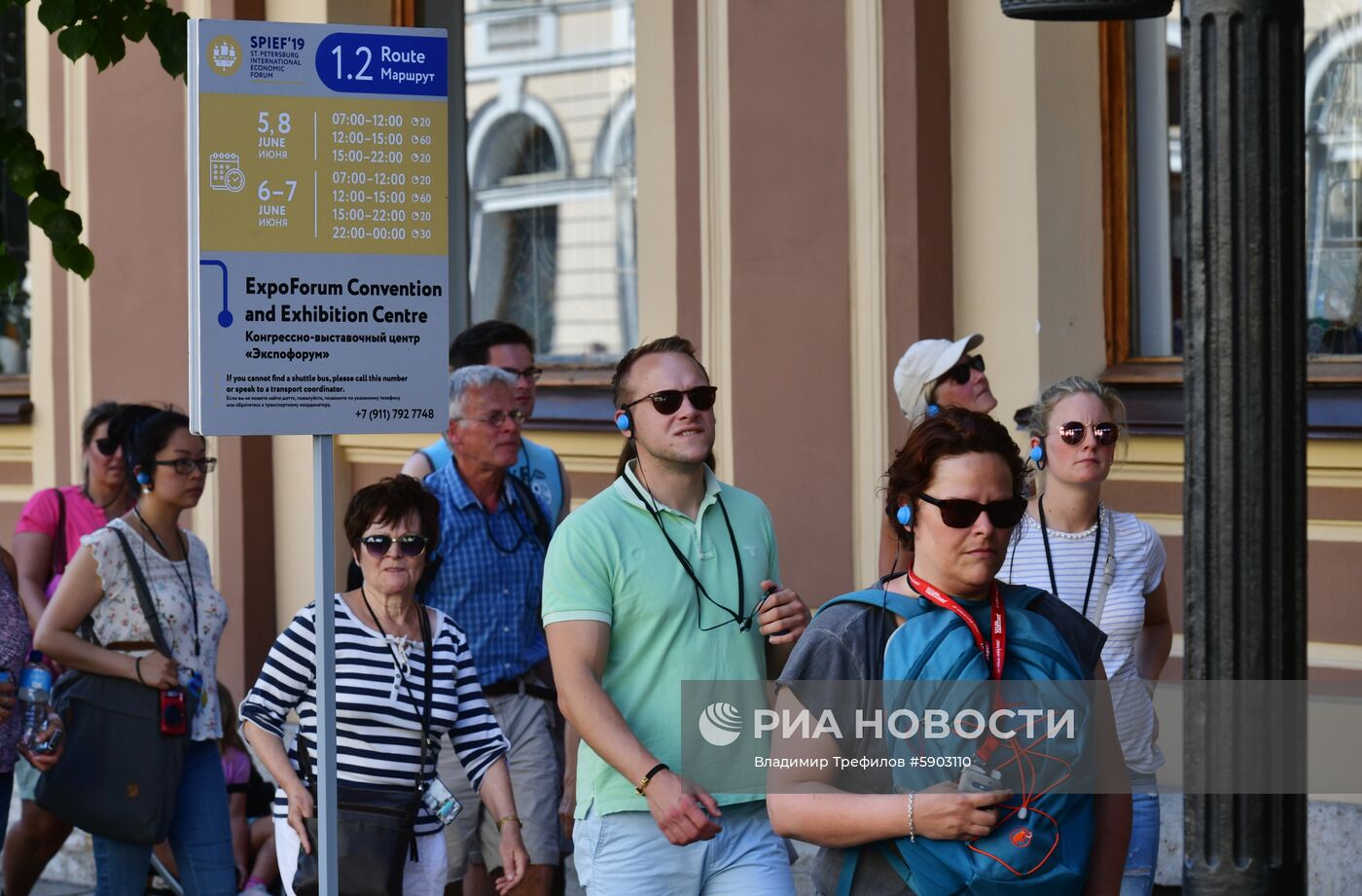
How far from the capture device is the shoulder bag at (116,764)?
5.88m

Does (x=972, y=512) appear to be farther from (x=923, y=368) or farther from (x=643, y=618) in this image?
(x=923, y=368)

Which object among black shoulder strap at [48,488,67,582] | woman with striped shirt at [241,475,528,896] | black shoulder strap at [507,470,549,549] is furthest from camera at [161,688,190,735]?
black shoulder strap at [48,488,67,582]

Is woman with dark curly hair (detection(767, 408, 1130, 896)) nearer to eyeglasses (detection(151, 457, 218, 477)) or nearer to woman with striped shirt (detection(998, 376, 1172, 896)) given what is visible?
woman with striped shirt (detection(998, 376, 1172, 896))

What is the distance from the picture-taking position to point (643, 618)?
14.2 feet

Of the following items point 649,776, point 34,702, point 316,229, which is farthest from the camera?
point 34,702

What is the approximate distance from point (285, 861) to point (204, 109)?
1877 millimetres

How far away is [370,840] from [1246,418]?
2.79 m

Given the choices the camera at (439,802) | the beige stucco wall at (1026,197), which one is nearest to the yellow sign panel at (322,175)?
the camera at (439,802)

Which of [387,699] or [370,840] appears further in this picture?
[387,699]

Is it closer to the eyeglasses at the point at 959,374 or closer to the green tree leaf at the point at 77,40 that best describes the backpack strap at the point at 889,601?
the eyeglasses at the point at 959,374

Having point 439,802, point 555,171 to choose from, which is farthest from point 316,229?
point 555,171

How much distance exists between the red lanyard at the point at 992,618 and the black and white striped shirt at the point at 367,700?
6.45ft

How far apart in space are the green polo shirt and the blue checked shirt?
158cm

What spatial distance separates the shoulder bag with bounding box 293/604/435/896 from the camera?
473 centimetres
